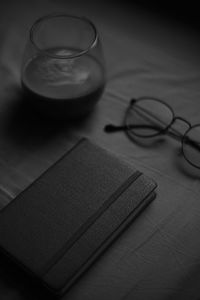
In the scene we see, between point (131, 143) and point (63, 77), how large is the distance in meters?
0.14

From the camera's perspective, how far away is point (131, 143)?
692 mm

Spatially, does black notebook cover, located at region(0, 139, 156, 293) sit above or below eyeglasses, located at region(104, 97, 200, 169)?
below

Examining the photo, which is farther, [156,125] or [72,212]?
[156,125]

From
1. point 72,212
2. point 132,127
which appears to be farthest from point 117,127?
point 72,212

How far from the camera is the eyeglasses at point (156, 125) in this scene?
2.25 feet

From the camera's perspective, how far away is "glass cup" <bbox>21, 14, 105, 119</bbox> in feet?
2.19

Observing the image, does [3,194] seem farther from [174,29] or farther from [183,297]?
[174,29]

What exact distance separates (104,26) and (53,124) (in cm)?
26

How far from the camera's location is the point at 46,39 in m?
0.76

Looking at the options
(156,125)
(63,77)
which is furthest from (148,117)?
(63,77)

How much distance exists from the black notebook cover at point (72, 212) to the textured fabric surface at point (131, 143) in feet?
0.08

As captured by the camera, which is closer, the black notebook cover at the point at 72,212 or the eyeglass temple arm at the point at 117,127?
the black notebook cover at the point at 72,212

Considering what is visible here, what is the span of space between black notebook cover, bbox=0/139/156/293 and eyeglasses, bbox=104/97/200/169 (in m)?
0.08

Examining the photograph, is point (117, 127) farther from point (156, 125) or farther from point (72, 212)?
point (72, 212)
